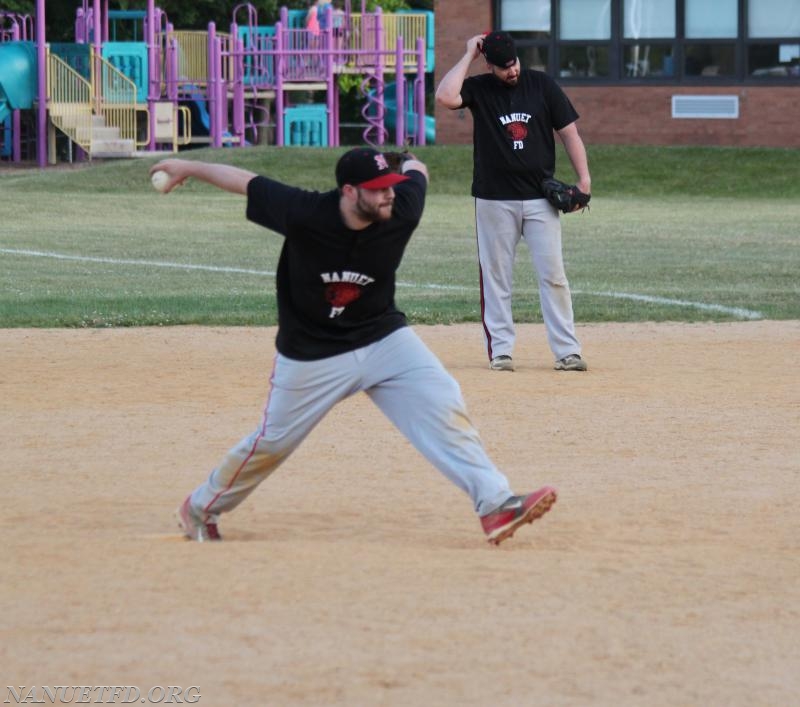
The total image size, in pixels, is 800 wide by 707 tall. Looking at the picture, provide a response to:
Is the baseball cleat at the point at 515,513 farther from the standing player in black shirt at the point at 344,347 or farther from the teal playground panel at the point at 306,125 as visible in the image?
the teal playground panel at the point at 306,125

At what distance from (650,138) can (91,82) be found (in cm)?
1188

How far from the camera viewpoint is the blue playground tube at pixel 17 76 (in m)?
33.7

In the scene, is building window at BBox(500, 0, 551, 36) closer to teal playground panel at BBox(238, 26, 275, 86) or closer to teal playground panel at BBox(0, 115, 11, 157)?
teal playground panel at BBox(238, 26, 275, 86)

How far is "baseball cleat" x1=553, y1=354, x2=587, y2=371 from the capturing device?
34.4ft

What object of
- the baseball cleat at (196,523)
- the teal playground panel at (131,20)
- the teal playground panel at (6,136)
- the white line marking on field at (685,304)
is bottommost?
the baseball cleat at (196,523)

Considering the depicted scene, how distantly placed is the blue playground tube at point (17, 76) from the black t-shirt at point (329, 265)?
29.2m

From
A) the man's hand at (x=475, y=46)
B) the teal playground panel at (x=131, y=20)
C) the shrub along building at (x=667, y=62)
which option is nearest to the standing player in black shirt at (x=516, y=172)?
the man's hand at (x=475, y=46)

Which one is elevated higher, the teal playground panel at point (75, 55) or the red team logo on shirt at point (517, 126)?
the teal playground panel at point (75, 55)

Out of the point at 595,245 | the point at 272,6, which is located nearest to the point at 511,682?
the point at 595,245

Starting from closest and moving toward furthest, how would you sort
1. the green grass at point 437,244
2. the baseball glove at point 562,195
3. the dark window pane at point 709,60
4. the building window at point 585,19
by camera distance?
the baseball glove at point 562,195, the green grass at point 437,244, the dark window pane at point 709,60, the building window at point 585,19

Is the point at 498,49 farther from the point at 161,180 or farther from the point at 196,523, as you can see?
the point at 196,523

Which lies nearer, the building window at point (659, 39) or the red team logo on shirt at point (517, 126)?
the red team logo on shirt at point (517, 126)

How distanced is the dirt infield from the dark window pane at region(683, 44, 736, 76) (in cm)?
2401

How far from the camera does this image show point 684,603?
5.38 m
